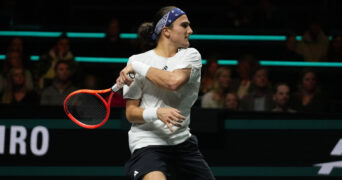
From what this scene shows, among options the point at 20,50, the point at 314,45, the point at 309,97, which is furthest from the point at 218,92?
the point at 20,50

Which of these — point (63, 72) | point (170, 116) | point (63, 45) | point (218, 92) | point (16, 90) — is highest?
point (170, 116)

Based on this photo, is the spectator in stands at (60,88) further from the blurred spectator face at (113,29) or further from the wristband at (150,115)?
the wristband at (150,115)

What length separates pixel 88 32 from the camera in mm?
9273

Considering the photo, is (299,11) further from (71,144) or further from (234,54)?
(71,144)

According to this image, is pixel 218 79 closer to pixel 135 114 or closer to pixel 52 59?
pixel 52 59

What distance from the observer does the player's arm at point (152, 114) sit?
139 inches

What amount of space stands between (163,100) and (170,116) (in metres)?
0.33

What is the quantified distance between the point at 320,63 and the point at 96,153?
3.91 metres

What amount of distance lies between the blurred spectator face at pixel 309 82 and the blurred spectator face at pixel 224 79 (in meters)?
0.82

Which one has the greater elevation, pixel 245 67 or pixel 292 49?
pixel 292 49

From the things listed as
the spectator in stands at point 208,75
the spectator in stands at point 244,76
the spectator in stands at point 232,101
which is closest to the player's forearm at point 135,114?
the spectator in stands at point 232,101

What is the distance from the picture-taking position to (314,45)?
8.45 m

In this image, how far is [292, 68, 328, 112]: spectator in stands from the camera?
6.17 meters

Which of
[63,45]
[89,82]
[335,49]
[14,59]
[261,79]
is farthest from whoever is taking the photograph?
[335,49]
